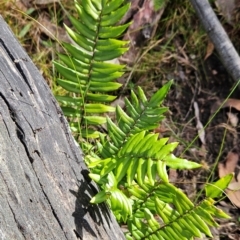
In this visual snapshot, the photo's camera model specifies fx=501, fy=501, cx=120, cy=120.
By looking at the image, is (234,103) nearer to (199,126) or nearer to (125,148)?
(199,126)

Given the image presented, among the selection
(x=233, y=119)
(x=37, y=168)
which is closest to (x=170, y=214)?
(x=37, y=168)

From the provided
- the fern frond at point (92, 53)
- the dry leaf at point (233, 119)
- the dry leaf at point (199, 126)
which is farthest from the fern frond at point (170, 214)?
the dry leaf at point (233, 119)

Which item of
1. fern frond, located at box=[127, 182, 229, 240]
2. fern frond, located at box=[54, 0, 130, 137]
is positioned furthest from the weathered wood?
fern frond, located at box=[54, 0, 130, 137]

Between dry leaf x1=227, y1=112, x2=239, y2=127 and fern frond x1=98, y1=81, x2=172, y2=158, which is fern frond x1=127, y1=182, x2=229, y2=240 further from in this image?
dry leaf x1=227, y1=112, x2=239, y2=127

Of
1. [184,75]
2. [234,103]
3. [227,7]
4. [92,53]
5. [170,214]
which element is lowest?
[170,214]

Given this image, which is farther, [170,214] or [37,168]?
[170,214]

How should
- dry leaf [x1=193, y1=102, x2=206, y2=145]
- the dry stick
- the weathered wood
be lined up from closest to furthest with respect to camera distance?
the weathered wood, the dry stick, dry leaf [x1=193, y1=102, x2=206, y2=145]

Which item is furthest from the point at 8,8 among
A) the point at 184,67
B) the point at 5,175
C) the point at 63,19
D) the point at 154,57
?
the point at 5,175

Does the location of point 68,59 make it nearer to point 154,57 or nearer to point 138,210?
point 138,210
